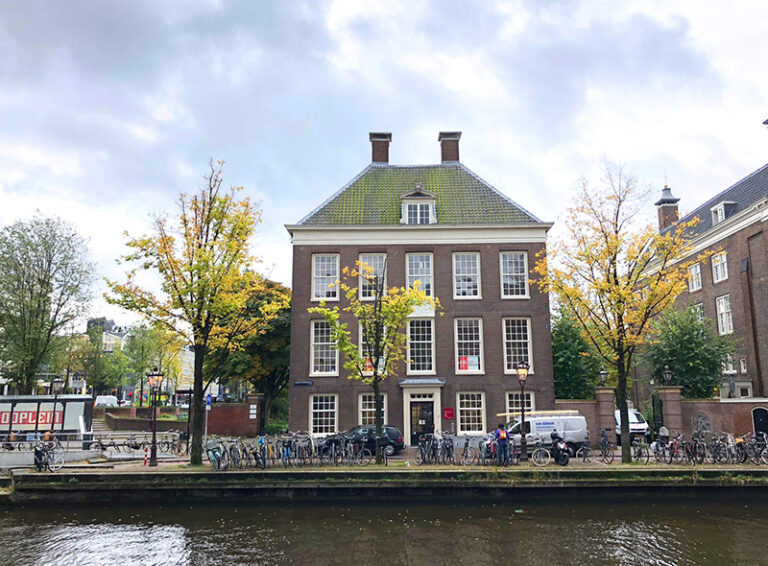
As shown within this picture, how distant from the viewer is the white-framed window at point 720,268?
37772 mm

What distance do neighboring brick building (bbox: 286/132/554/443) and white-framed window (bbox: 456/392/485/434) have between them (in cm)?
5

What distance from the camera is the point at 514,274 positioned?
103 ft

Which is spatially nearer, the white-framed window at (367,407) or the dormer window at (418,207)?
the white-framed window at (367,407)

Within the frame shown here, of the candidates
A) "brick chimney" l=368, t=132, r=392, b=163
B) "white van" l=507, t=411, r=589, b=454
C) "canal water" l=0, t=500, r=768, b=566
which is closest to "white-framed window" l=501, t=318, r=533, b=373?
"white van" l=507, t=411, r=589, b=454

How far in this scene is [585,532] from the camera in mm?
14781

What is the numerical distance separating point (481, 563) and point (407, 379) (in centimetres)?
1778

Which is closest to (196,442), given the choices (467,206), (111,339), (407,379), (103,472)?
(103,472)

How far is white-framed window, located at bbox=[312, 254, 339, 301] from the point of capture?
103 ft

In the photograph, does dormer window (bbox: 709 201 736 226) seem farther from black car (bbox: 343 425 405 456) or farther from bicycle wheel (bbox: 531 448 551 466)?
black car (bbox: 343 425 405 456)

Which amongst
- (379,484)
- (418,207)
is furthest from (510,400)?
(379,484)

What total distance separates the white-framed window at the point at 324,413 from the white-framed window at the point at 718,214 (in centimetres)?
2872

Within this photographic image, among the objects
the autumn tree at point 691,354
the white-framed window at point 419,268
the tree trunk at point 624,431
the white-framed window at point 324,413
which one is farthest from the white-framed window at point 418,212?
the tree trunk at point 624,431

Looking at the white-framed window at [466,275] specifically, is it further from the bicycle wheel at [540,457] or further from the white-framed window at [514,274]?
the bicycle wheel at [540,457]

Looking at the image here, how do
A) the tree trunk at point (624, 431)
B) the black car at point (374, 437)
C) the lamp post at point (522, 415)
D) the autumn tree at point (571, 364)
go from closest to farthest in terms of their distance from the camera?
1. the tree trunk at point (624, 431)
2. the lamp post at point (522, 415)
3. the black car at point (374, 437)
4. the autumn tree at point (571, 364)
